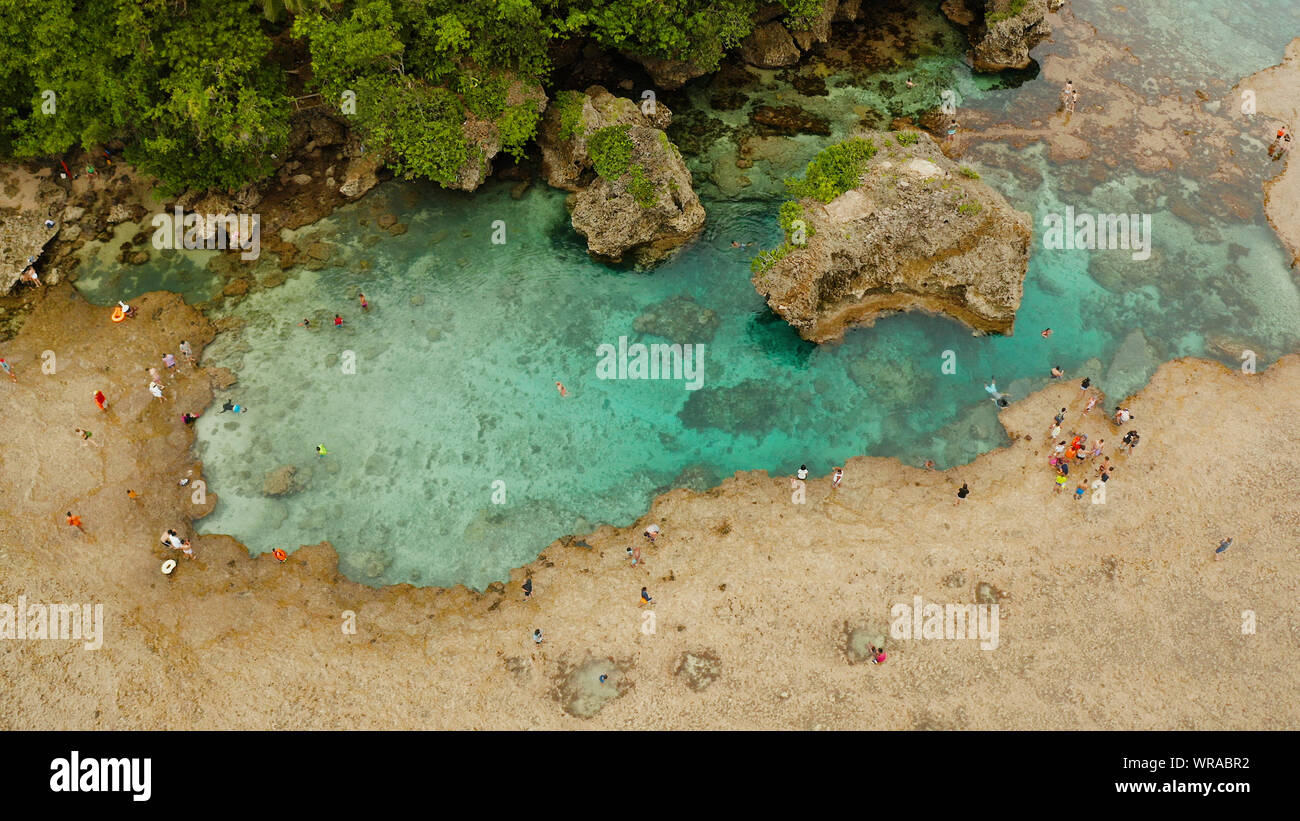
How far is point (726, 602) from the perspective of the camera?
2986 cm

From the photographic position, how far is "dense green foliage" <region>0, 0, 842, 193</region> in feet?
110

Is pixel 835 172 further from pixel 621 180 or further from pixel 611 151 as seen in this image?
pixel 611 151

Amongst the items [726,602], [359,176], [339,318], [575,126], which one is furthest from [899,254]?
[359,176]

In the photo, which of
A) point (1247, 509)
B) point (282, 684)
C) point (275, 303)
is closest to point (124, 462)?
point (275, 303)

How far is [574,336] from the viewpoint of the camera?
38156 mm

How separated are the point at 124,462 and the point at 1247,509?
52.1 metres

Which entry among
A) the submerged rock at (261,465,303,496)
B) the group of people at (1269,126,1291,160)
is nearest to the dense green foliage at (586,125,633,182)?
the submerged rock at (261,465,303,496)
